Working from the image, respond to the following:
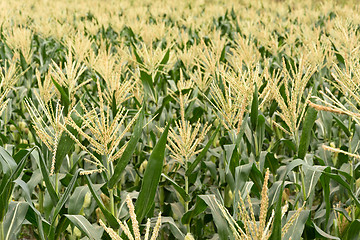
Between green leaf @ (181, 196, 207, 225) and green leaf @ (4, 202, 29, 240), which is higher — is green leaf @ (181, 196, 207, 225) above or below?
below

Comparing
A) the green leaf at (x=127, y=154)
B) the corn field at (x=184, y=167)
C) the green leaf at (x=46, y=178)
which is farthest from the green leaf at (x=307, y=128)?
the green leaf at (x=46, y=178)

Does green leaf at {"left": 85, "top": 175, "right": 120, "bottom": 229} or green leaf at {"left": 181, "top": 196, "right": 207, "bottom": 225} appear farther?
green leaf at {"left": 181, "top": 196, "right": 207, "bottom": 225}

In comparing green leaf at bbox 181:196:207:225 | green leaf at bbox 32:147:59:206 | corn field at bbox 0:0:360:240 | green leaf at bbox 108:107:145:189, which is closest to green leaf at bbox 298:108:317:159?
corn field at bbox 0:0:360:240

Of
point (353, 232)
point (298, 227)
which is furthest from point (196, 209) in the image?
point (353, 232)

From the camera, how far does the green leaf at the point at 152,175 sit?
196cm

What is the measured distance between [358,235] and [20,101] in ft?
12.4

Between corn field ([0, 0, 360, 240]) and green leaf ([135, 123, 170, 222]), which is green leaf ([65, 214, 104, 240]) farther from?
green leaf ([135, 123, 170, 222])

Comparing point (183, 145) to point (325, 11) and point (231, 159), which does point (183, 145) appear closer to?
point (231, 159)

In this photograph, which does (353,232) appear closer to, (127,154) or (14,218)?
(127,154)

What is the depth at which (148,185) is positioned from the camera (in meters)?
2.04

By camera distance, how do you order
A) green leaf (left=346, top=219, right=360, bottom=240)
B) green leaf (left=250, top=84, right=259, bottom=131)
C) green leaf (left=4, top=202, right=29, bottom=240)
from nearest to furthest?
green leaf (left=4, top=202, right=29, bottom=240) → green leaf (left=346, top=219, right=360, bottom=240) → green leaf (left=250, top=84, right=259, bottom=131)

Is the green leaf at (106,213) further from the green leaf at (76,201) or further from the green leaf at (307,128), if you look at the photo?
the green leaf at (307,128)

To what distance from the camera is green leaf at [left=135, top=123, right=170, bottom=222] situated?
1.96 metres

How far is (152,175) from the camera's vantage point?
2.02m
